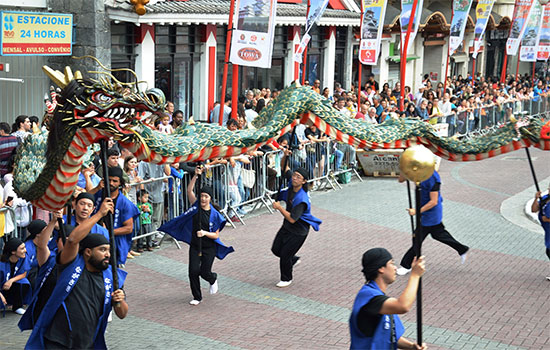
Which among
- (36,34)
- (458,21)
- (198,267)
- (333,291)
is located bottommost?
(333,291)

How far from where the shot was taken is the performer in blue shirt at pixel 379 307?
5.54 meters

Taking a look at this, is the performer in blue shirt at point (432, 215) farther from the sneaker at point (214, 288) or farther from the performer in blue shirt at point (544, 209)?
A: the sneaker at point (214, 288)

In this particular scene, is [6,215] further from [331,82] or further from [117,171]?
[331,82]

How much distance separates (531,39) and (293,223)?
21494mm

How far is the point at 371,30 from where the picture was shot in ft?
65.7

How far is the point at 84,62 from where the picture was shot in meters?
16.4

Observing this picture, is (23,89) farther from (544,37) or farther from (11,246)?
(544,37)

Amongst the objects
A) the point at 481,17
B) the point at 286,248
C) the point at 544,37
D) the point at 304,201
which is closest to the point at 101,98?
the point at 304,201

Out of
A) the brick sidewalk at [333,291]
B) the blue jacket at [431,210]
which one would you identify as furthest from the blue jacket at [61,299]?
the blue jacket at [431,210]

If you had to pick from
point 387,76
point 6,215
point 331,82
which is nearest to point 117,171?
point 6,215

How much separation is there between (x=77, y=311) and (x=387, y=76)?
25802 mm

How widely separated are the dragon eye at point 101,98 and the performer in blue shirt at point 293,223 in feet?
14.0

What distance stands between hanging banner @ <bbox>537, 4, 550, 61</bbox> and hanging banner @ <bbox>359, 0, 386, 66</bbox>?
11.9 m

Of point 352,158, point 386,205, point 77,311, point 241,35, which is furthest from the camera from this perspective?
point 352,158
